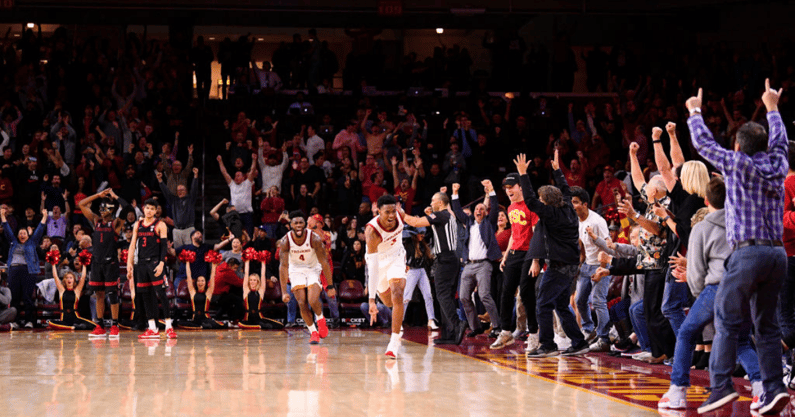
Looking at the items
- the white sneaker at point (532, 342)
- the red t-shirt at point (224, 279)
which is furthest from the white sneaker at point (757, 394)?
the red t-shirt at point (224, 279)

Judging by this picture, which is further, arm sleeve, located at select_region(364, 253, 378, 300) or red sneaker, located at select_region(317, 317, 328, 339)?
red sneaker, located at select_region(317, 317, 328, 339)

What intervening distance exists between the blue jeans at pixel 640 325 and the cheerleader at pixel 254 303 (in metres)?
7.76

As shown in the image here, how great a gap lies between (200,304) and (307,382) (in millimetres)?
8838

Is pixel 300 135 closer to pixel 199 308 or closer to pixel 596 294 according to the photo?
pixel 199 308

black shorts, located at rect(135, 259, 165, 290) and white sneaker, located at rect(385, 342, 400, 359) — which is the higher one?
black shorts, located at rect(135, 259, 165, 290)

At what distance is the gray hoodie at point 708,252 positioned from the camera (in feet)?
22.1

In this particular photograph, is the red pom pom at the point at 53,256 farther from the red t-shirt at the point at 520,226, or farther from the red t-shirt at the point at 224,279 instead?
the red t-shirt at the point at 520,226

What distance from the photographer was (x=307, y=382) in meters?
8.18

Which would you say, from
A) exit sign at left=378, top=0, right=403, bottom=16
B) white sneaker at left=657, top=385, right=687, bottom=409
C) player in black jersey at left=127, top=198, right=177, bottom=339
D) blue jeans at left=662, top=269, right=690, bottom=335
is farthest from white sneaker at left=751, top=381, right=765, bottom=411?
exit sign at left=378, top=0, right=403, bottom=16

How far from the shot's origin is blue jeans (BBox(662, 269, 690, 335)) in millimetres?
8422

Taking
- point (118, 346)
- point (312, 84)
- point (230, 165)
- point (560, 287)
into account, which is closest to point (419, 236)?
point (560, 287)

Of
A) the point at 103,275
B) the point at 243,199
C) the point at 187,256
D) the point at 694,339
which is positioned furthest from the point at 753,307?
the point at 243,199

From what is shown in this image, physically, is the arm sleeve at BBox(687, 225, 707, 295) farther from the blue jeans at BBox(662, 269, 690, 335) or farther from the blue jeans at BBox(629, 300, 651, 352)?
the blue jeans at BBox(629, 300, 651, 352)

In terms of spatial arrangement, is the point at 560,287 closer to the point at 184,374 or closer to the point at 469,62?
the point at 184,374
